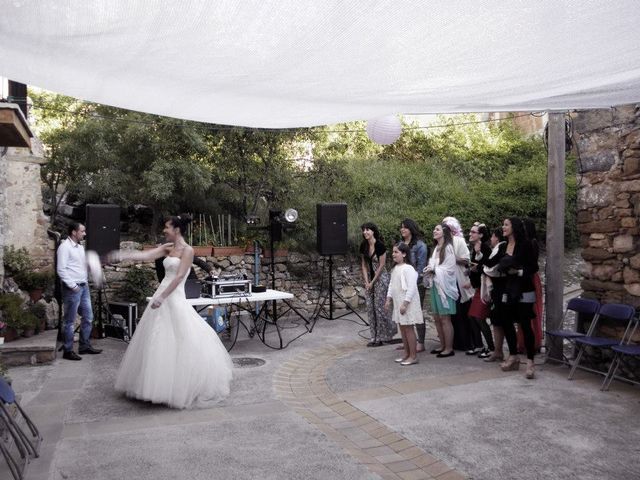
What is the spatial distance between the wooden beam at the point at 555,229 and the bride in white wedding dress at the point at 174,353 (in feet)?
11.3

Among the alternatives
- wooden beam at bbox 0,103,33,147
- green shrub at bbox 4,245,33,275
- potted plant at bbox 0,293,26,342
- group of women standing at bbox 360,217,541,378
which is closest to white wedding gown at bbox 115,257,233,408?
wooden beam at bbox 0,103,33,147

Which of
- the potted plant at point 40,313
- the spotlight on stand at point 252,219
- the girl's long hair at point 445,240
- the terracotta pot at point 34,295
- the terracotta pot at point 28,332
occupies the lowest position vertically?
the terracotta pot at point 28,332

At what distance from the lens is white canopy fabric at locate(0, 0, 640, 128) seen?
1524 mm

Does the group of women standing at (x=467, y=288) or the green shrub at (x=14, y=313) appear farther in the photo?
the green shrub at (x=14, y=313)

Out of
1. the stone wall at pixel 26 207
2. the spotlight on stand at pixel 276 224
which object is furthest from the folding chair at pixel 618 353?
the stone wall at pixel 26 207

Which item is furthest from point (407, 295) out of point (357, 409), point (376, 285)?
point (357, 409)

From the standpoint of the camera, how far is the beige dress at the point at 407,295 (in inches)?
219

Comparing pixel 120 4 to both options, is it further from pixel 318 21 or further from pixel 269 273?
pixel 269 273

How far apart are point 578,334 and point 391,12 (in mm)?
4510

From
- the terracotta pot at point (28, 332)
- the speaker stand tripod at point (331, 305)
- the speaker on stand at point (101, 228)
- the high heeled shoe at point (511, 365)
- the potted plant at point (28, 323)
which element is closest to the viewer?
the high heeled shoe at point (511, 365)

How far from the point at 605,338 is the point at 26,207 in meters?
8.03

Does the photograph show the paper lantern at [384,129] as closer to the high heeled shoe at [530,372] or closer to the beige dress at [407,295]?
the beige dress at [407,295]

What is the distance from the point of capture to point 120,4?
1.45 metres

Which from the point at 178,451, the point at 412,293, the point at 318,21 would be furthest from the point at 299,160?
the point at 318,21
